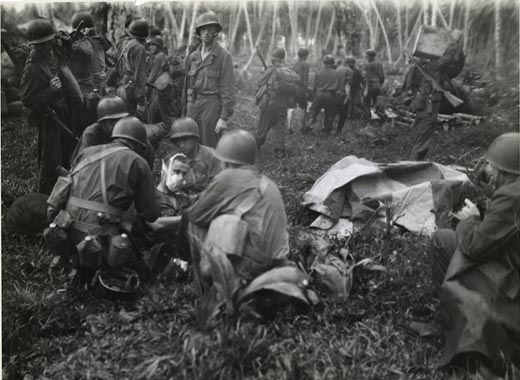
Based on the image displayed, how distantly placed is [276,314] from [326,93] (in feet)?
15.9

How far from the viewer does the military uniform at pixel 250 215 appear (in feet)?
11.6

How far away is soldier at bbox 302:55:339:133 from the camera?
692cm

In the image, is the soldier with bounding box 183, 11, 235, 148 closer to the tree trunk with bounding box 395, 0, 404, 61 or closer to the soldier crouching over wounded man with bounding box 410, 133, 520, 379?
the tree trunk with bounding box 395, 0, 404, 61

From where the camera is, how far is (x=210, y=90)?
5918 millimetres

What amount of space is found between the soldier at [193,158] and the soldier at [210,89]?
60cm

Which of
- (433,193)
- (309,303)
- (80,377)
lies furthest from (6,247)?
(433,193)

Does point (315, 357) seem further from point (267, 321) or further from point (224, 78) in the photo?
point (224, 78)

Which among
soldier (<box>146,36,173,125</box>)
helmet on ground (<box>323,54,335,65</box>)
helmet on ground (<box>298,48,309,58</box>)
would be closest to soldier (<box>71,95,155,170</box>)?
soldier (<box>146,36,173,125</box>)

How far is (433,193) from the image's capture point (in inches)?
207

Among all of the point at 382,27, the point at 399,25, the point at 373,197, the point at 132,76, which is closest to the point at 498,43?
the point at 399,25

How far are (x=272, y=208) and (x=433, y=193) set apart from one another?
2.39 metres

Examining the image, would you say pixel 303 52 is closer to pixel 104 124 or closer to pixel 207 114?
pixel 207 114

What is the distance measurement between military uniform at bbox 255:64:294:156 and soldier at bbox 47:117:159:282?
6.89 ft

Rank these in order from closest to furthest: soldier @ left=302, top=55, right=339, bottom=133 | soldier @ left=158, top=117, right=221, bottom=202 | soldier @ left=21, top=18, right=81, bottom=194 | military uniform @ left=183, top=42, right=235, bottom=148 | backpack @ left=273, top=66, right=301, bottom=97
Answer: soldier @ left=21, top=18, right=81, bottom=194 → soldier @ left=158, top=117, right=221, bottom=202 → military uniform @ left=183, top=42, right=235, bottom=148 → backpack @ left=273, top=66, right=301, bottom=97 → soldier @ left=302, top=55, right=339, bottom=133
